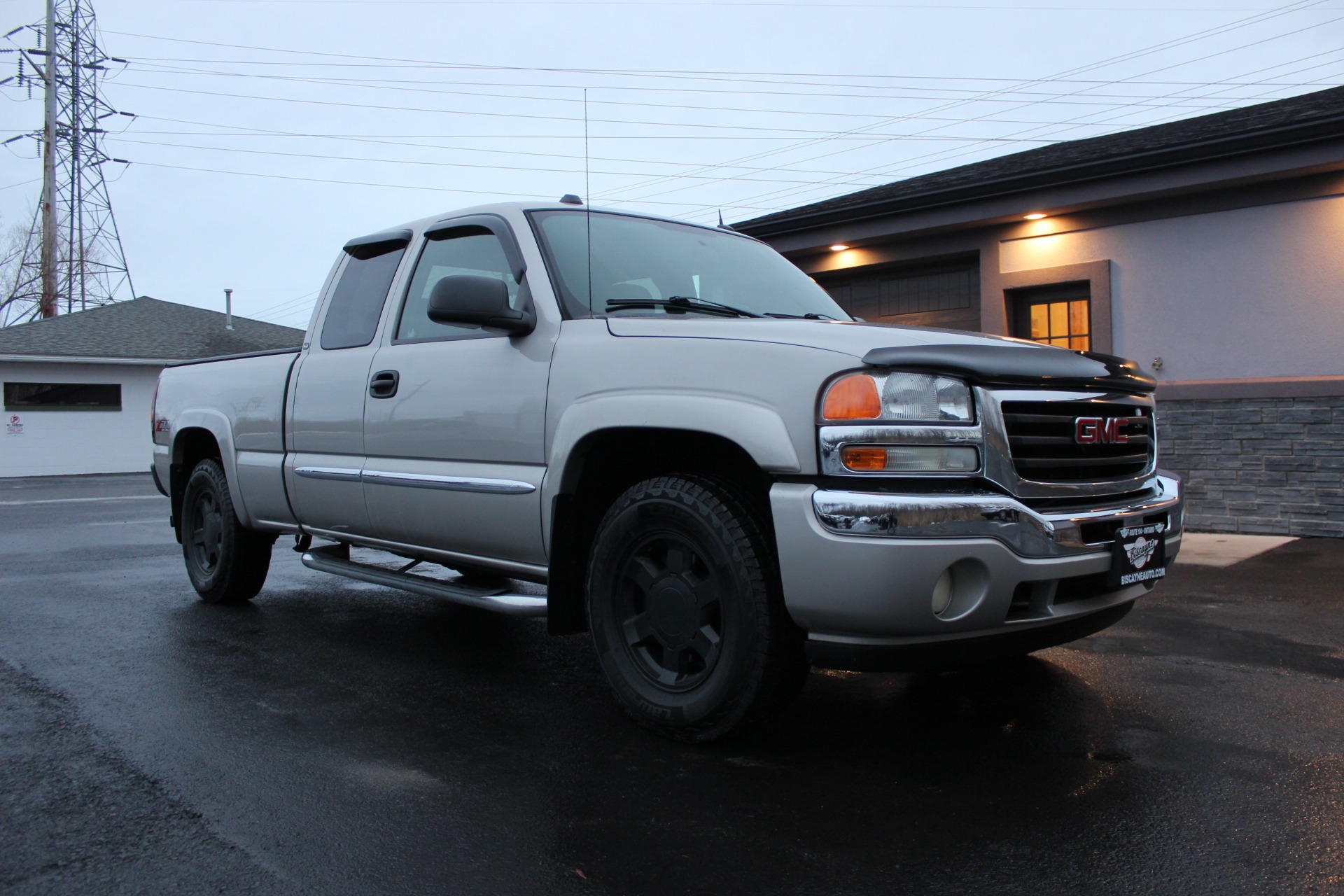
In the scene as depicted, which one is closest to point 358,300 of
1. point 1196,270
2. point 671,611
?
point 671,611

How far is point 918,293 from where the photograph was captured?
12.2 metres

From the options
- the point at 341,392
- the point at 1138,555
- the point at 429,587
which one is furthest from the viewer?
the point at 341,392

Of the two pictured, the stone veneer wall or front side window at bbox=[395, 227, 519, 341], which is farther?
the stone veneer wall

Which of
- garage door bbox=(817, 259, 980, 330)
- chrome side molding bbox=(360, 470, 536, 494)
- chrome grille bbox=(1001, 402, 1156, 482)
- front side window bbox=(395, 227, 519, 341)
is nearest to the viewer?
chrome grille bbox=(1001, 402, 1156, 482)

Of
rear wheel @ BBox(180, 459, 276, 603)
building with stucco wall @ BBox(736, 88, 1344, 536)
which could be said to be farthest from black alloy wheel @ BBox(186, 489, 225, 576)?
building with stucco wall @ BBox(736, 88, 1344, 536)

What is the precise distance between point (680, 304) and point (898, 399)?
1.22m

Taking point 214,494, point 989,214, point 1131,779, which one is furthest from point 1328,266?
point 214,494

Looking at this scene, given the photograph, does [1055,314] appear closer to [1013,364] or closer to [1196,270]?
[1196,270]

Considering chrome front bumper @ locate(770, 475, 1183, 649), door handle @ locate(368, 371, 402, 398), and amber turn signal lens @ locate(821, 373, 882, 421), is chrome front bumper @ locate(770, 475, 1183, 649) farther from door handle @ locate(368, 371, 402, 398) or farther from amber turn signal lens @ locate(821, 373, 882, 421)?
door handle @ locate(368, 371, 402, 398)

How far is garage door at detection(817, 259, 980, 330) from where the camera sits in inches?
464

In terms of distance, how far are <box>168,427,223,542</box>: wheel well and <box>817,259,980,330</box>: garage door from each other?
24.2 feet

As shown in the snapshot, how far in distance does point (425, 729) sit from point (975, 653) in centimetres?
191

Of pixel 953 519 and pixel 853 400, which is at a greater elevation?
pixel 853 400

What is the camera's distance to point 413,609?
6.06 m
